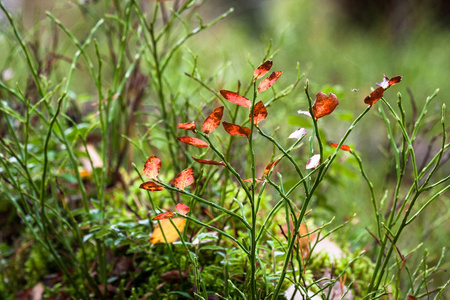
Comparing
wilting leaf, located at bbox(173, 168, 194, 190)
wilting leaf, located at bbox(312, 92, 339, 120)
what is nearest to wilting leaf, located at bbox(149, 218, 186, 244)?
wilting leaf, located at bbox(173, 168, 194, 190)

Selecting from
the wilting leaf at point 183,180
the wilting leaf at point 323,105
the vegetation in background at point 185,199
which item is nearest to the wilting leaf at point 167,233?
the vegetation in background at point 185,199

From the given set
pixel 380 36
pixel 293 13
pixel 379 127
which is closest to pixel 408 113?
pixel 379 127

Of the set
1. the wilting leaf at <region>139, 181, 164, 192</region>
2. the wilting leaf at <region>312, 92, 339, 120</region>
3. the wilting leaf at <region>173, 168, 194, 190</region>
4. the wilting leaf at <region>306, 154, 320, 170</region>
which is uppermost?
the wilting leaf at <region>312, 92, 339, 120</region>

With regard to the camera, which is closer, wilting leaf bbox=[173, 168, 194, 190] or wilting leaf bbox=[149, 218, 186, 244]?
wilting leaf bbox=[173, 168, 194, 190]

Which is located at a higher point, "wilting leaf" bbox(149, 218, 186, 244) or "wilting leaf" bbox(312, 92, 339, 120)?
"wilting leaf" bbox(149, 218, 186, 244)

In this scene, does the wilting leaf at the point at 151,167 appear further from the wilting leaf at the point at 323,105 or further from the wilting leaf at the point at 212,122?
the wilting leaf at the point at 323,105

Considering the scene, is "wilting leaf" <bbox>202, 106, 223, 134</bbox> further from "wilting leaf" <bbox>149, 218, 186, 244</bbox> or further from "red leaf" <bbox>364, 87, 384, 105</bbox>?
"wilting leaf" <bbox>149, 218, 186, 244</bbox>

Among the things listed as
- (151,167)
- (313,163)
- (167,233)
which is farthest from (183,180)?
(167,233)

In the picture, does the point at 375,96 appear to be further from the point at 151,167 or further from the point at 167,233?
the point at 167,233

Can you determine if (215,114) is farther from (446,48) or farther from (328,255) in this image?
(446,48)
